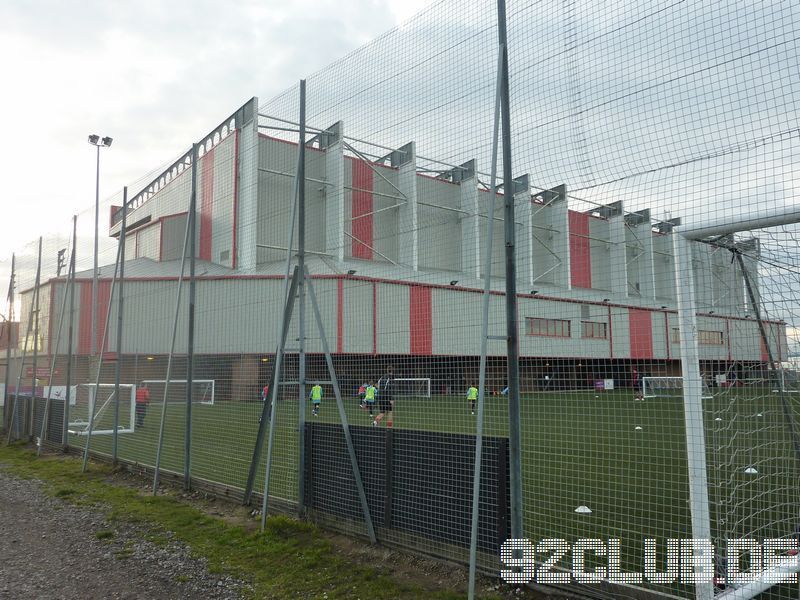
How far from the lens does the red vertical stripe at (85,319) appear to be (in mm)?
13874

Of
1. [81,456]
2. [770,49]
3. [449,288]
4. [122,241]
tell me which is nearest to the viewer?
[770,49]

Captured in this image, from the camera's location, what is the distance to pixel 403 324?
22.5 ft

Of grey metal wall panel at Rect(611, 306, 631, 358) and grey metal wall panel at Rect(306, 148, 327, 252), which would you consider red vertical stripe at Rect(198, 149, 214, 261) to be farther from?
grey metal wall panel at Rect(611, 306, 631, 358)

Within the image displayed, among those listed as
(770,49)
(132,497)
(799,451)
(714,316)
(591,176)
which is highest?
(770,49)

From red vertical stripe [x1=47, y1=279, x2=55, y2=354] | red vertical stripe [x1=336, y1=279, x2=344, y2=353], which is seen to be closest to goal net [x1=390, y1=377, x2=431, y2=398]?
red vertical stripe [x1=336, y1=279, x2=344, y2=353]

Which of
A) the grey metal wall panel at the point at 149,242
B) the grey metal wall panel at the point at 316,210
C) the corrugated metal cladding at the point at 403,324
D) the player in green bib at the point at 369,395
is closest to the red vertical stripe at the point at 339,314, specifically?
the corrugated metal cladding at the point at 403,324

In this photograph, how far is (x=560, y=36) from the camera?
489 cm

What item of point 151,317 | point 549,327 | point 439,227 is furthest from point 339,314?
point 151,317

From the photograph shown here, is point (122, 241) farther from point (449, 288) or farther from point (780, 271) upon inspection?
point (780, 271)

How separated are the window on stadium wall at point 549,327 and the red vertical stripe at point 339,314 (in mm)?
2366

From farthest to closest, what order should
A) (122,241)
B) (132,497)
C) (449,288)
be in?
1. (122,241)
2. (132,497)
3. (449,288)

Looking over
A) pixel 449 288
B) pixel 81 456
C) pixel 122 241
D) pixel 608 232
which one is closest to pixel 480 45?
pixel 608 232

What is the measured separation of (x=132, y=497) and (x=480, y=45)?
720 cm

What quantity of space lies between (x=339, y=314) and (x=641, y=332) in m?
3.84
